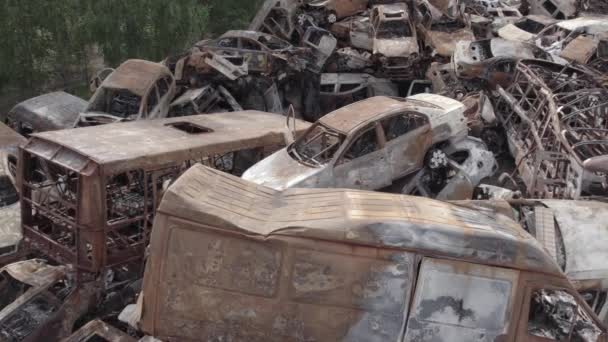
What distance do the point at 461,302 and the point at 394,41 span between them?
10.3m

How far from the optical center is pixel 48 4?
643 inches

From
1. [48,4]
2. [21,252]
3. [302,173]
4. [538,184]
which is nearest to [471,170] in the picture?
[538,184]

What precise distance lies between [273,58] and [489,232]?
9.07m

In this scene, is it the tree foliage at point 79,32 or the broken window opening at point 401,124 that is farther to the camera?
the tree foliage at point 79,32

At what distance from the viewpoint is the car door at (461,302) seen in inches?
190

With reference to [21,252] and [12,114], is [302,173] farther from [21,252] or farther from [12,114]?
[12,114]

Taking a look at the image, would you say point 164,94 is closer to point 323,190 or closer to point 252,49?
point 252,49

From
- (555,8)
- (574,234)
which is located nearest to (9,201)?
(574,234)

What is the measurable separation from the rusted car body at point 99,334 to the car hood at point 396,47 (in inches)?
378

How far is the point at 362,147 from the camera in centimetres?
855

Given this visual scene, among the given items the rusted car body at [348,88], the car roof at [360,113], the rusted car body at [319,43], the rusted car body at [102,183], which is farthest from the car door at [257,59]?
the car roof at [360,113]

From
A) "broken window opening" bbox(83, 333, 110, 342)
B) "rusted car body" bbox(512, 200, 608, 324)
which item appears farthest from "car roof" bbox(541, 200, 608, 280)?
"broken window opening" bbox(83, 333, 110, 342)

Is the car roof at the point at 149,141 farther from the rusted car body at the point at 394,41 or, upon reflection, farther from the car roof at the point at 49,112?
the rusted car body at the point at 394,41

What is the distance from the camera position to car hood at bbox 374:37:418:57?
13805 mm
